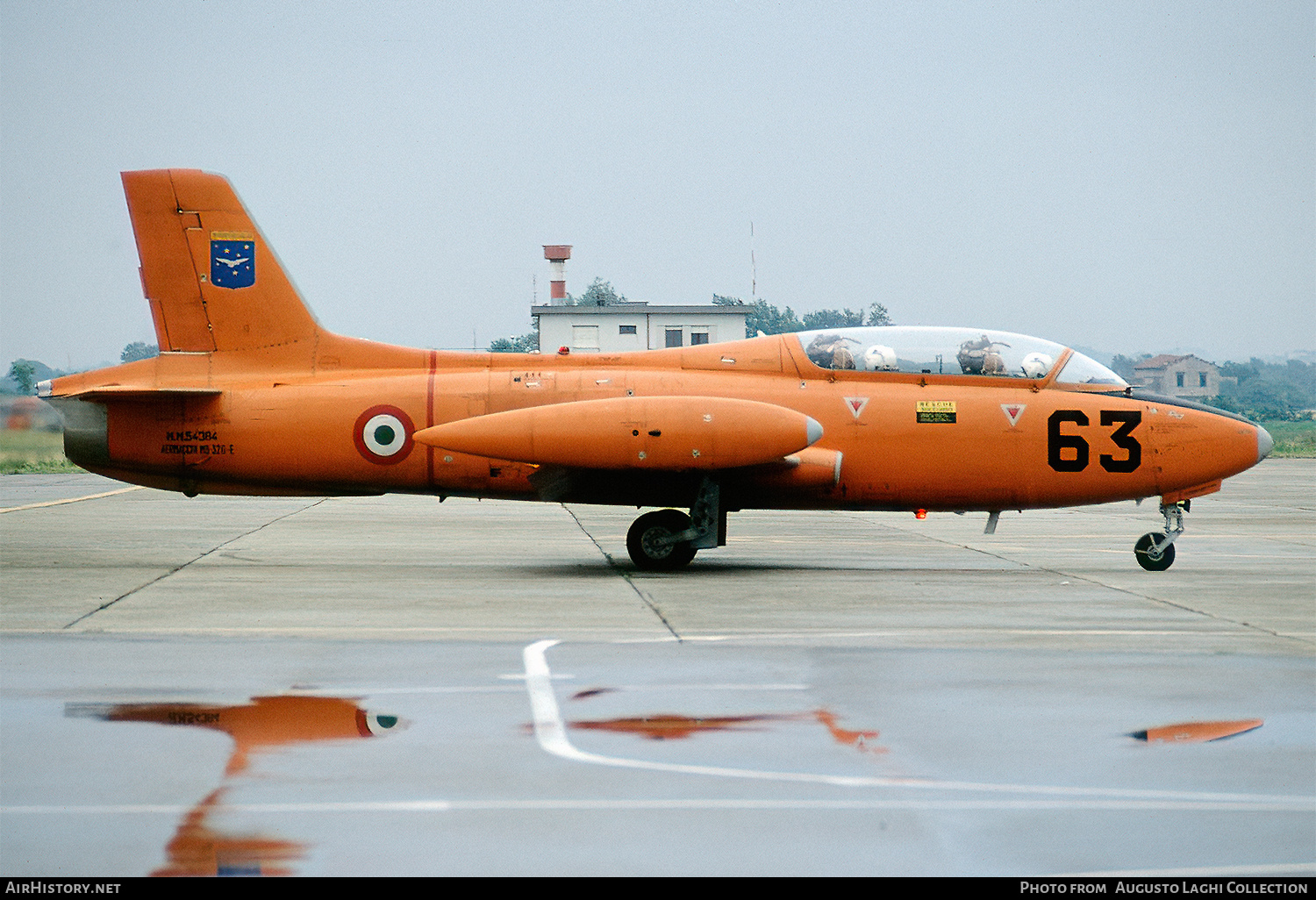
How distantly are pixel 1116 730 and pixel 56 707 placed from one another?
644 centimetres

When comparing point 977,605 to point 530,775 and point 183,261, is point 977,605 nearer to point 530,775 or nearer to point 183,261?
point 530,775

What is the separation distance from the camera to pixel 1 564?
648 inches

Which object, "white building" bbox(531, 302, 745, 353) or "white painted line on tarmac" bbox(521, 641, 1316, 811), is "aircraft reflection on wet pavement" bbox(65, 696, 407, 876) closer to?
"white painted line on tarmac" bbox(521, 641, 1316, 811)

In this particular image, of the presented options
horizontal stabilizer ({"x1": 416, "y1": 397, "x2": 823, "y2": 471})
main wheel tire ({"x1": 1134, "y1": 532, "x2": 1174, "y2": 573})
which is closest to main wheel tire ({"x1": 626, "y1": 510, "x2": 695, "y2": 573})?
horizontal stabilizer ({"x1": 416, "y1": 397, "x2": 823, "y2": 471})

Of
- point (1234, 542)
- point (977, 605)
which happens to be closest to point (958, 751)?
point (977, 605)

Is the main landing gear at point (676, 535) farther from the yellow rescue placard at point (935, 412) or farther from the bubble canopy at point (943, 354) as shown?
the yellow rescue placard at point (935, 412)

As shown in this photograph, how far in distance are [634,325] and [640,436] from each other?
163ft

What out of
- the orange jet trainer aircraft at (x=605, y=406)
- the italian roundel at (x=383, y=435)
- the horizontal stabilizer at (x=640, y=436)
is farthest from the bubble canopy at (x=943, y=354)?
the italian roundel at (x=383, y=435)

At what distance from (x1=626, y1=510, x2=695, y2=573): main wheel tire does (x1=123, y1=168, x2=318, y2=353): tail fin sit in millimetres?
5100

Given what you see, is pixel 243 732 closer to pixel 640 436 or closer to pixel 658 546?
pixel 640 436

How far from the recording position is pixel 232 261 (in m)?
17.1

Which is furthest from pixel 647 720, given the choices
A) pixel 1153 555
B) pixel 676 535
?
pixel 1153 555

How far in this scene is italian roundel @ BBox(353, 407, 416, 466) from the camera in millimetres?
16375

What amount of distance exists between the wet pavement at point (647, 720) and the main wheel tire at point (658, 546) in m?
0.29
